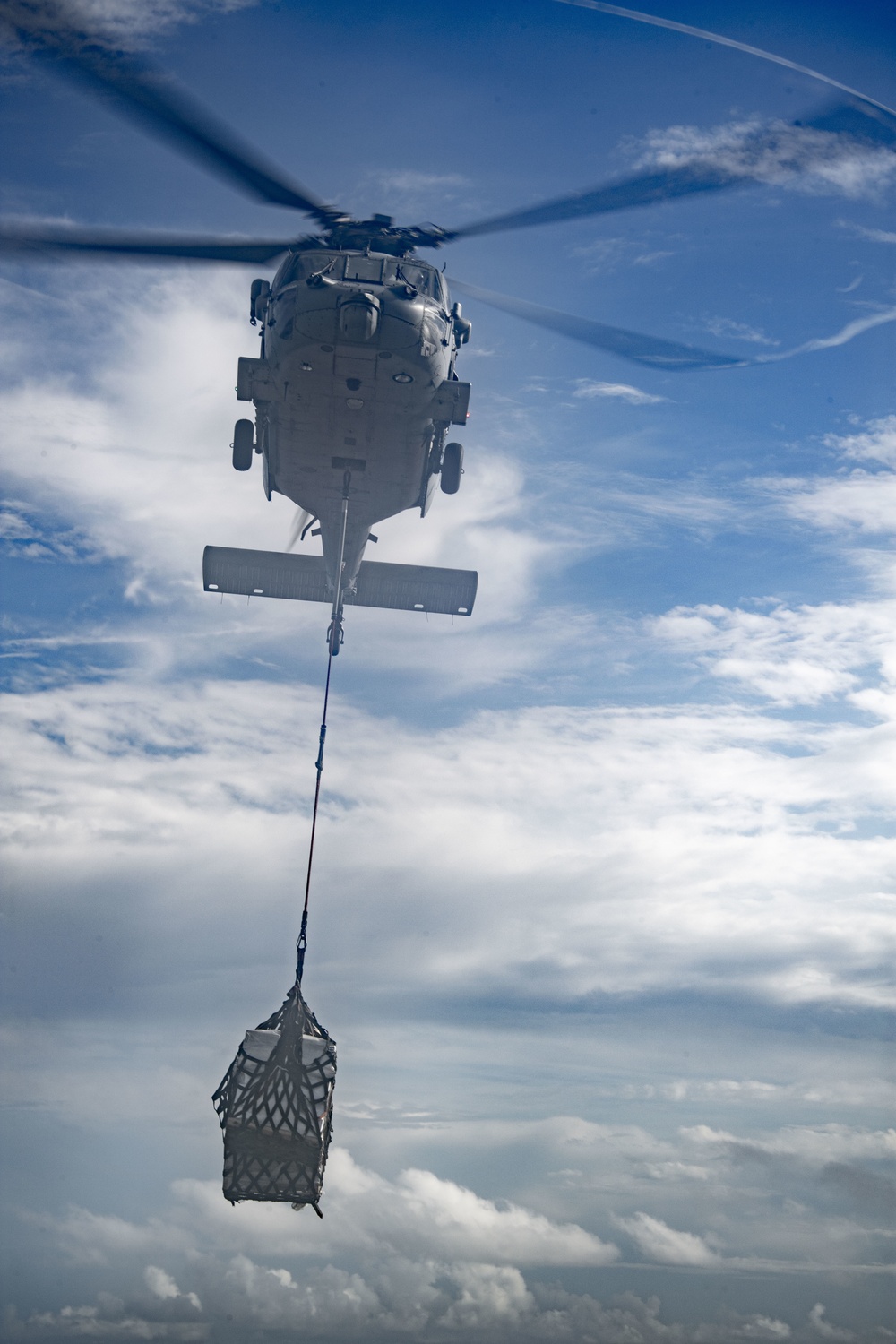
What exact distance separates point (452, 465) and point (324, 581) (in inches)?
184

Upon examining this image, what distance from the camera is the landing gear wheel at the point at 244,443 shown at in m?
19.7

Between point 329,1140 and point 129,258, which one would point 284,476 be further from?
point 329,1140

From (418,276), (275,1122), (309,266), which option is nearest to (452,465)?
(418,276)

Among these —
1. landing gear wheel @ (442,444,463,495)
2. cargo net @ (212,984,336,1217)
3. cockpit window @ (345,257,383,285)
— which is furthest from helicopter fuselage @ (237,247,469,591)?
cargo net @ (212,984,336,1217)

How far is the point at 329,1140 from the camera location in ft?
50.7

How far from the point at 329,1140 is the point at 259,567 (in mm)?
12063

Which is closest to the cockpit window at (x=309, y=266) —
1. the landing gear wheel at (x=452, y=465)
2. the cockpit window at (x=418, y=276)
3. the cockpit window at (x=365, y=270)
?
the cockpit window at (x=365, y=270)

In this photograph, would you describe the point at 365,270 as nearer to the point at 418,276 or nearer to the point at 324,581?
the point at 418,276

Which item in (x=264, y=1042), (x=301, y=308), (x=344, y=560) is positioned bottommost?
(x=264, y=1042)

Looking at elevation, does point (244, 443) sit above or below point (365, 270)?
below

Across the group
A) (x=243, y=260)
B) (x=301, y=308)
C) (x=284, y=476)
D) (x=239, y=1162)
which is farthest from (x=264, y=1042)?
(x=243, y=260)

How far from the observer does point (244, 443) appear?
775 inches

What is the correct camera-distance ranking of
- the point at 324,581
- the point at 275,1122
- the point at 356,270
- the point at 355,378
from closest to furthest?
1. the point at 275,1122
2. the point at 355,378
3. the point at 356,270
4. the point at 324,581

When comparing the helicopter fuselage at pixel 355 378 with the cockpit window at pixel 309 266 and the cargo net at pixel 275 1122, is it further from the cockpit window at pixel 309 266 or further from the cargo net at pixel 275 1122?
the cargo net at pixel 275 1122
